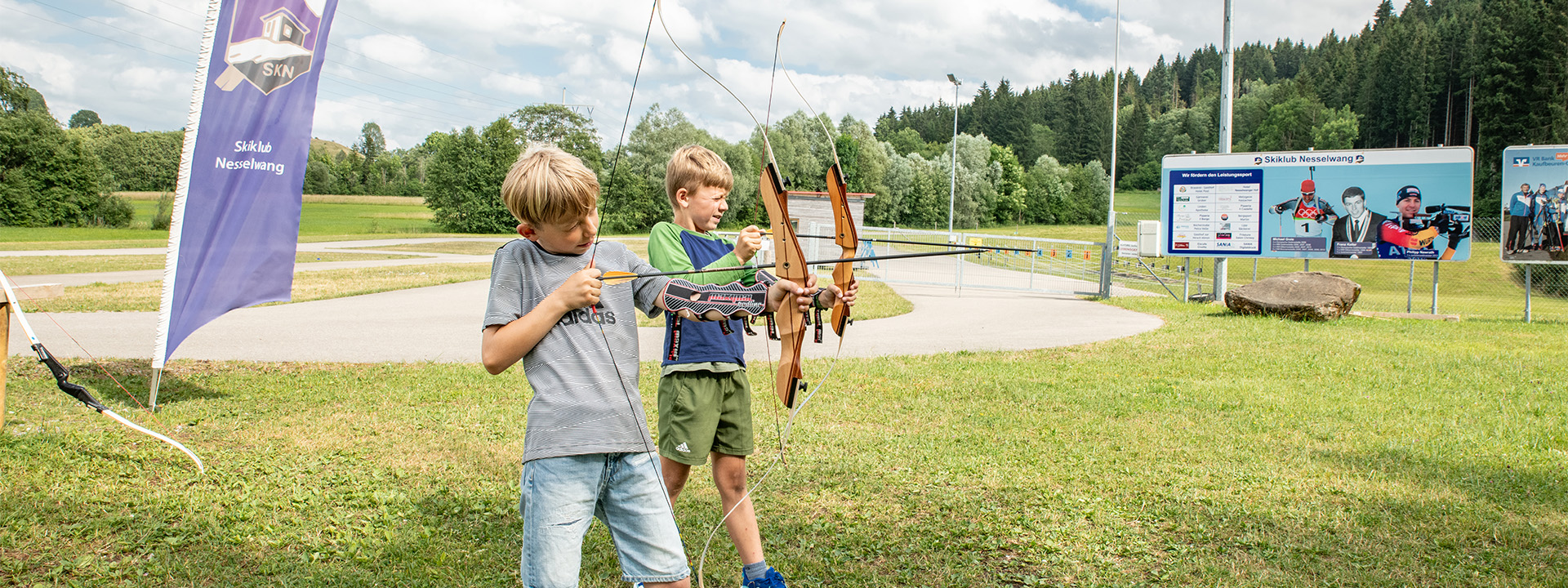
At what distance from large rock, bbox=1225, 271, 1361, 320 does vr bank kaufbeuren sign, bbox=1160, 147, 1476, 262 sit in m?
1.69

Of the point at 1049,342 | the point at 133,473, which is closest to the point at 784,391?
the point at 133,473

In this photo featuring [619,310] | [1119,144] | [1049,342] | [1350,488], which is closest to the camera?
[619,310]

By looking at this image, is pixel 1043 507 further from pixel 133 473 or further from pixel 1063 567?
pixel 133 473

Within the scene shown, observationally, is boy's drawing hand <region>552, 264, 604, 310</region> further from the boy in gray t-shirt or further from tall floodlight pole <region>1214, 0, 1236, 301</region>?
tall floodlight pole <region>1214, 0, 1236, 301</region>

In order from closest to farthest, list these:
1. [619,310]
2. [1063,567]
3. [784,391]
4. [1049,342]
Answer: [619,310], [784,391], [1063,567], [1049,342]

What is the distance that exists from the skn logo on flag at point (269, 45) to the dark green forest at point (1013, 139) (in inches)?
58.3

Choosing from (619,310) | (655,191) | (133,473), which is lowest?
(133,473)

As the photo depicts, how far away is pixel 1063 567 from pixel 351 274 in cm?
1802

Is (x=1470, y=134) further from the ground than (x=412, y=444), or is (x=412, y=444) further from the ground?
(x=1470, y=134)

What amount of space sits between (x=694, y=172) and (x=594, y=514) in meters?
1.21

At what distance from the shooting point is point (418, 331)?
412 inches

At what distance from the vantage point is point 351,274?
18062mm

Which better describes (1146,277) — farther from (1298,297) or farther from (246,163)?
(246,163)

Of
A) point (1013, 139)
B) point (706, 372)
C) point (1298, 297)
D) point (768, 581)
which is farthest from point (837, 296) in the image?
point (1013, 139)
